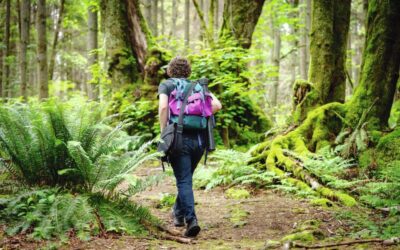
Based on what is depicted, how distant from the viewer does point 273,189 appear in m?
6.18

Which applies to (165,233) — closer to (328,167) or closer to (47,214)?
(47,214)

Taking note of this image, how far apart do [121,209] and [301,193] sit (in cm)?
267

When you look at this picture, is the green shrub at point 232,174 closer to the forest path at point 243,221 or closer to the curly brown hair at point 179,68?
the forest path at point 243,221

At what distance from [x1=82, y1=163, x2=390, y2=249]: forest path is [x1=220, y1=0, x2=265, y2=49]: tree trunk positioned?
250 inches

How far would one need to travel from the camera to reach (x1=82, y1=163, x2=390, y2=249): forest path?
3887 millimetres

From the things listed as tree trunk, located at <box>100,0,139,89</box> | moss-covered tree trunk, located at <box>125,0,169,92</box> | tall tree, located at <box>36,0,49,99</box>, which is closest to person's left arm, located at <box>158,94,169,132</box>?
moss-covered tree trunk, located at <box>125,0,169,92</box>

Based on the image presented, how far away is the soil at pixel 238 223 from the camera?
3674 mm

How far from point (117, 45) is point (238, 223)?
296 inches

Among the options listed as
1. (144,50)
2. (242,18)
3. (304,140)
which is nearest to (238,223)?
(304,140)

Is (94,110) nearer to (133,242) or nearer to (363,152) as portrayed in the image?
(133,242)

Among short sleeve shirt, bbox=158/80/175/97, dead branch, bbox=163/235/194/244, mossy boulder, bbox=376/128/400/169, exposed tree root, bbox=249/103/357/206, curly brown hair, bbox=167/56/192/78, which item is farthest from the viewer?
exposed tree root, bbox=249/103/357/206

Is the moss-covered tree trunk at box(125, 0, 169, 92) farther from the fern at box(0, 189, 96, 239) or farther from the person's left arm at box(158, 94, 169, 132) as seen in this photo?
the fern at box(0, 189, 96, 239)

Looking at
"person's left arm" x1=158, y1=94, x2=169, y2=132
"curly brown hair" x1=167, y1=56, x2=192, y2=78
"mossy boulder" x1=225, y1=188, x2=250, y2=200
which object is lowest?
"mossy boulder" x1=225, y1=188, x2=250, y2=200

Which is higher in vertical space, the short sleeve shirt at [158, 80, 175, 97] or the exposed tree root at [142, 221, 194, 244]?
the short sleeve shirt at [158, 80, 175, 97]
